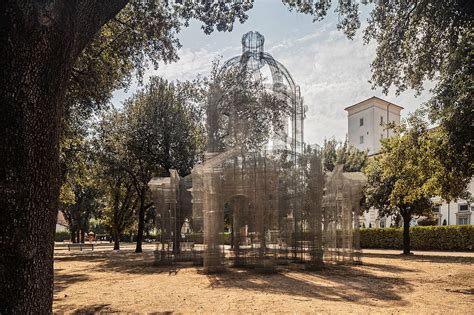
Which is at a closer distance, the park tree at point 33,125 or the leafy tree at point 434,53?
the park tree at point 33,125

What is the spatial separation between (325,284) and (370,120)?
51.5 m

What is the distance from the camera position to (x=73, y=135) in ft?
52.3

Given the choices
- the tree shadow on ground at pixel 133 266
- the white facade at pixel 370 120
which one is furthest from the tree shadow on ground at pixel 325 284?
the white facade at pixel 370 120

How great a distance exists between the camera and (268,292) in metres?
9.69

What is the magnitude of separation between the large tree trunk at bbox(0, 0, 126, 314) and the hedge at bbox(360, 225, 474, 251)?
1191 inches

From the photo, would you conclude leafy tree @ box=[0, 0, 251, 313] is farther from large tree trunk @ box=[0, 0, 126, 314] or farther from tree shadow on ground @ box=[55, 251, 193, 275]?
tree shadow on ground @ box=[55, 251, 193, 275]

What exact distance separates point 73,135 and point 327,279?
11.0 m

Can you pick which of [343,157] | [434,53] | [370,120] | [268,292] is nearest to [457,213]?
[343,157]

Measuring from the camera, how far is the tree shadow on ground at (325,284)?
910 centimetres

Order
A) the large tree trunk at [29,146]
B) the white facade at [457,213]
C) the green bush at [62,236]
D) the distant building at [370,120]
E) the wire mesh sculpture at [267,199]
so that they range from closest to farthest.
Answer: the large tree trunk at [29,146]
the wire mesh sculpture at [267,199]
the white facade at [457,213]
the distant building at [370,120]
the green bush at [62,236]

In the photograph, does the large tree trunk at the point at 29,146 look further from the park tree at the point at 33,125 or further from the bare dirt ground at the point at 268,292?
the bare dirt ground at the point at 268,292

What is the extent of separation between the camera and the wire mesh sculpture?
14.4 m

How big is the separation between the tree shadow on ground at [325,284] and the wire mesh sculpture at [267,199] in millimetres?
1166

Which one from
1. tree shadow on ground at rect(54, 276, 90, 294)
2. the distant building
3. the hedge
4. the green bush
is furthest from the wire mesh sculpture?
the green bush
